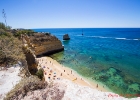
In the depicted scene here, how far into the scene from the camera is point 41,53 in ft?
112

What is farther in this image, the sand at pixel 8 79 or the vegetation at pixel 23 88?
the sand at pixel 8 79

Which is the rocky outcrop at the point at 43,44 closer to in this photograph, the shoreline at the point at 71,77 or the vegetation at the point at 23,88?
the shoreline at the point at 71,77

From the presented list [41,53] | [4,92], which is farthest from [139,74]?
[41,53]

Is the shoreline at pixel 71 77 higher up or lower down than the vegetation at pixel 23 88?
lower down

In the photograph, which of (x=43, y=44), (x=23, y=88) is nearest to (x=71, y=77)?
(x=23, y=88)

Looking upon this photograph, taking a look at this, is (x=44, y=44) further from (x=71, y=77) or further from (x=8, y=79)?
(x=8, y=79)

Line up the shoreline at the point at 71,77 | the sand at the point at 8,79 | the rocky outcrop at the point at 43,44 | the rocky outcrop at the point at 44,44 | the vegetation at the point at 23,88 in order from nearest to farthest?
the vegetation at the point at 23,88 < the sand at the point at 8,79 < the shoreline at the point at 71,77 < the rocky outcrop at the point at 43,44 < the rocky outcrop at the point at 44,44

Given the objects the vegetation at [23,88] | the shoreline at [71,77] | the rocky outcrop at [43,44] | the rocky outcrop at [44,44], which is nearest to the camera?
the vegetation at [23,88]

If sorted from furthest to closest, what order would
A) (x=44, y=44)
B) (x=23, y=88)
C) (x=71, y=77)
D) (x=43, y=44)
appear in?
1. (x=44, y=44)
2. (x=43, y=44)
3. (x=71, y=77)
4. (x=23, y=88)

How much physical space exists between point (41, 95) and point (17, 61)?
19.8ft

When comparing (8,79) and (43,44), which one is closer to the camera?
(8,79)

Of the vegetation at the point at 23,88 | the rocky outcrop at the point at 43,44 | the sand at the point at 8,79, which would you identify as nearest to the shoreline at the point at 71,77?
the sand at the point at 8,79

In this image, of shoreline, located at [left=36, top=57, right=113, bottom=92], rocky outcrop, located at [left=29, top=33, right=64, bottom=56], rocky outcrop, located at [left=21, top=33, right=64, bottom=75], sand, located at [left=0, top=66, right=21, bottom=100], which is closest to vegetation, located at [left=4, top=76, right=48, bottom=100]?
sand, located at [left=0, top=66, right=21, bottom=100]

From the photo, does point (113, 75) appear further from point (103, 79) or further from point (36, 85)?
point (36, 85)
